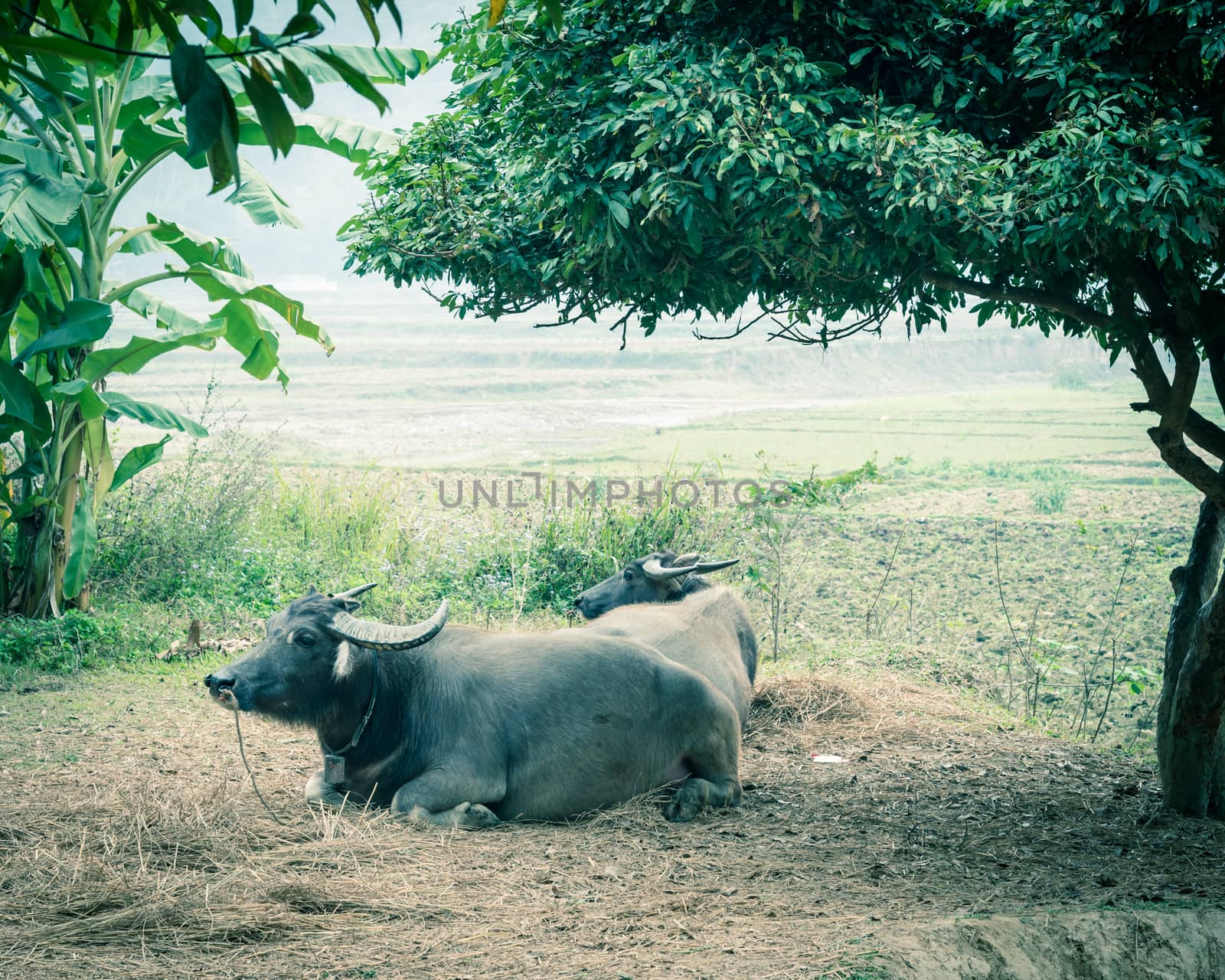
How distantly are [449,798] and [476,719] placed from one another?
381mm

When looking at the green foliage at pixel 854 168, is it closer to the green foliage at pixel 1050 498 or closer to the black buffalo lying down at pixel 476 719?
the black buffalo lying down at pixel 476 719

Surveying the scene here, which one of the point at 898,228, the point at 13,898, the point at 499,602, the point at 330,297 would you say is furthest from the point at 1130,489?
the point at 330,297

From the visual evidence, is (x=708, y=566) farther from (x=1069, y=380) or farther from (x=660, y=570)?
(x=1069, y=380)

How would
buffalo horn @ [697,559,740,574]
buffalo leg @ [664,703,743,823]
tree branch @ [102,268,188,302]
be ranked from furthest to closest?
tree branch @ [102,268,188,302]
buffalo horn @ [697,559,740,574]
buffalo leg @ [664,703,743,823]

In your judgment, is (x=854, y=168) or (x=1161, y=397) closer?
(x=854, y=168)

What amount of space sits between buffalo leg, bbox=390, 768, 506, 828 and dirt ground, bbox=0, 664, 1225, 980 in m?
0.11

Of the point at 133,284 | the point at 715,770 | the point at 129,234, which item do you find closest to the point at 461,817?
the point at 715,770

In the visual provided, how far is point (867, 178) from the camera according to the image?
4.02 meters

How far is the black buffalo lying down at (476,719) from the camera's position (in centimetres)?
477

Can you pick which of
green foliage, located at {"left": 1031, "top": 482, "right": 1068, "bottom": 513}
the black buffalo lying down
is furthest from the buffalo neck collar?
green foliage, located at {"left": 1031, "top": 482, "right": 1068, "bottom": 513}

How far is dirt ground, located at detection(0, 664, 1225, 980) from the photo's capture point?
3.38 meters

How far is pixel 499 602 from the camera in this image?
373 inches

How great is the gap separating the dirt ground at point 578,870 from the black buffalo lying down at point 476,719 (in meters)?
0.16

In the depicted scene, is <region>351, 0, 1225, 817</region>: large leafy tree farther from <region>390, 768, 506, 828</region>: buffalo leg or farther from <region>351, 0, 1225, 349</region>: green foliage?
<region>390, 768, 506, 828</region>: buffalo leg
